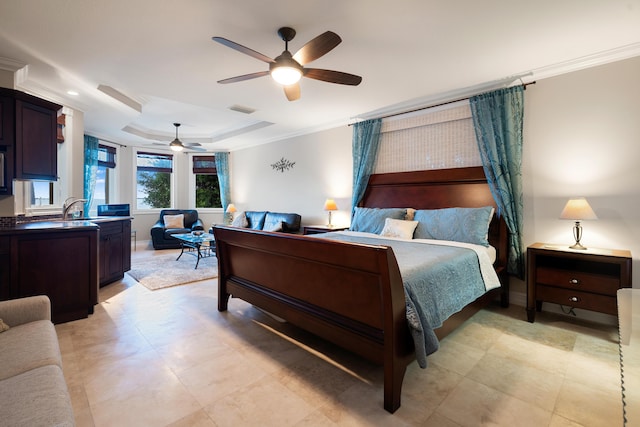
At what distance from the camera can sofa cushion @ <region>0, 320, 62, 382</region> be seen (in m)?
1.30

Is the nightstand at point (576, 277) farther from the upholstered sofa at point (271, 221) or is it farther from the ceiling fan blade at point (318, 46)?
the upholstered sofa at point (271, 221)

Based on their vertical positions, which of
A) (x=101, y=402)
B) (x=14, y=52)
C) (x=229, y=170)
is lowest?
(x=101, y=402)

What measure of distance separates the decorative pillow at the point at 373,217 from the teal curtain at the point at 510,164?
3.72 feet

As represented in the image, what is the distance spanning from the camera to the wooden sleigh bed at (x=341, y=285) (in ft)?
5.44

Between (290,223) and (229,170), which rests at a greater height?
(229,170)

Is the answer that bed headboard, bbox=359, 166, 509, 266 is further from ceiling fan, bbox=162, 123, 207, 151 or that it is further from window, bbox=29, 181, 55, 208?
window, bbox=29, 181, 55, 208

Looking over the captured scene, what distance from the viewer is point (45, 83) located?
11.2ft

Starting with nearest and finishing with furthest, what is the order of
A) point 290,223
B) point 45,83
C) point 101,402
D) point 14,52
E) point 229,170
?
point 101,402, point 14,52, point 45,83, point 290,223, point 229,170

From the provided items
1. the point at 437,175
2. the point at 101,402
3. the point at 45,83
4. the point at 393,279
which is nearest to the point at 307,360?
the point at 393,279

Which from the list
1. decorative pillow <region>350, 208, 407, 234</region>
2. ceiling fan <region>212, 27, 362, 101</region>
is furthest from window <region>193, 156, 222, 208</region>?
ceiling fan <region>212, 27, 362, 101</region>

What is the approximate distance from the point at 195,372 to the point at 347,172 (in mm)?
3775

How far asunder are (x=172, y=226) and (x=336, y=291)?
6244mm

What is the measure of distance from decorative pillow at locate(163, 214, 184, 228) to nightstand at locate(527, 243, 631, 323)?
275 inches

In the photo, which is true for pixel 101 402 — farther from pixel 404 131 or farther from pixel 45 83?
pixel 404 131
